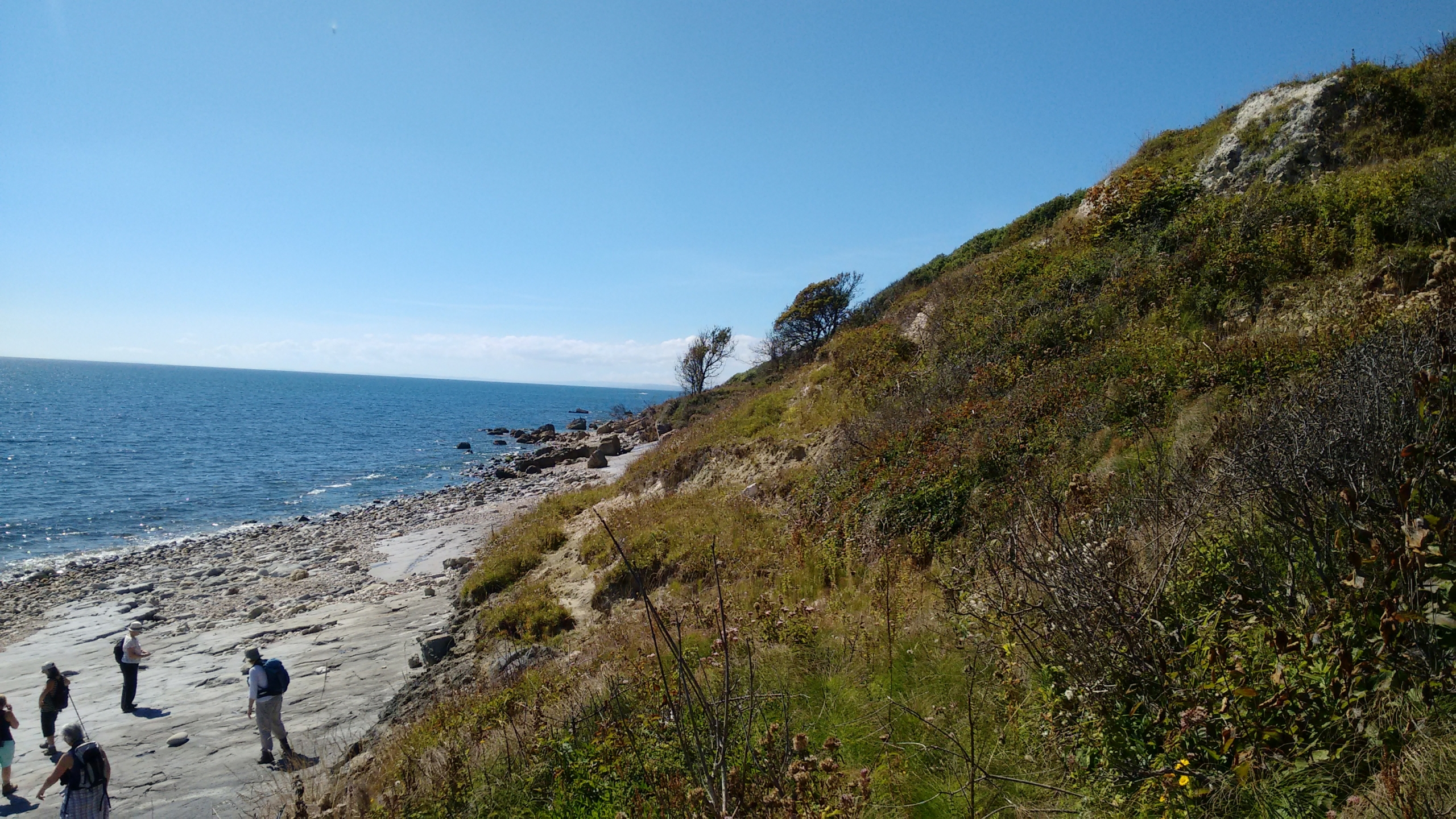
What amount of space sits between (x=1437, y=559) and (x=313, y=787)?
9339 mm

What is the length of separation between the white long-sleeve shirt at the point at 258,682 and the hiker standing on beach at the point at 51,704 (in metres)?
3.80

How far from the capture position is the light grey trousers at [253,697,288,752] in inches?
362

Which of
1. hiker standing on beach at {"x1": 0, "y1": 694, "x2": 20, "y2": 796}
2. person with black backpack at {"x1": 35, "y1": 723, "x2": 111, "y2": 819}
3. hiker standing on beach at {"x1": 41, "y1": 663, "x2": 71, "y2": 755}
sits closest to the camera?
person with black backpack at {"x1": 35, "y1": 723, "x2": 111, "y2": 819}

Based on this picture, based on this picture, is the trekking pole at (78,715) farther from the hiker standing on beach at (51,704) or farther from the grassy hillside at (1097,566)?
the grassy hillside at (1097,566)

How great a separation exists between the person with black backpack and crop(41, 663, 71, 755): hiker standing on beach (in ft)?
12.3

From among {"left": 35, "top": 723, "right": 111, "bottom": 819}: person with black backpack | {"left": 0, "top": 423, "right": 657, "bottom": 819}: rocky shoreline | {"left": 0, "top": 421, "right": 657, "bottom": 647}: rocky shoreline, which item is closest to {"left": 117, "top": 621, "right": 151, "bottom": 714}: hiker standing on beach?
{"left": 0, "top": 423, "right": 657, "bottom": 819}: rocky shoreline

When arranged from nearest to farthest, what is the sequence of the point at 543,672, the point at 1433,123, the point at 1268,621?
the point at 1268,621 < the point at 543,672 < the point at 1433,123

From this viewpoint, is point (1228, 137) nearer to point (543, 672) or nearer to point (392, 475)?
point (543, 672)

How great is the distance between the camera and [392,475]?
138ft

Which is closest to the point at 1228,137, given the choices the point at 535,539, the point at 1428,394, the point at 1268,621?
the point at 1428,394

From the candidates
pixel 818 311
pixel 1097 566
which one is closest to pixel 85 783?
pixel 1097 566

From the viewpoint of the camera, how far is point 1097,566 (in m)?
3.69

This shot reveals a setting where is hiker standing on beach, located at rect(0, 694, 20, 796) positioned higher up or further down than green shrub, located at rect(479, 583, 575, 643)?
further down

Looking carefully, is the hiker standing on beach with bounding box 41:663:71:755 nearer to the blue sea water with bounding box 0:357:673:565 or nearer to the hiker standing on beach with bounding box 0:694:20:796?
the hiker standing on beach with bounding box 0:694:20:796
